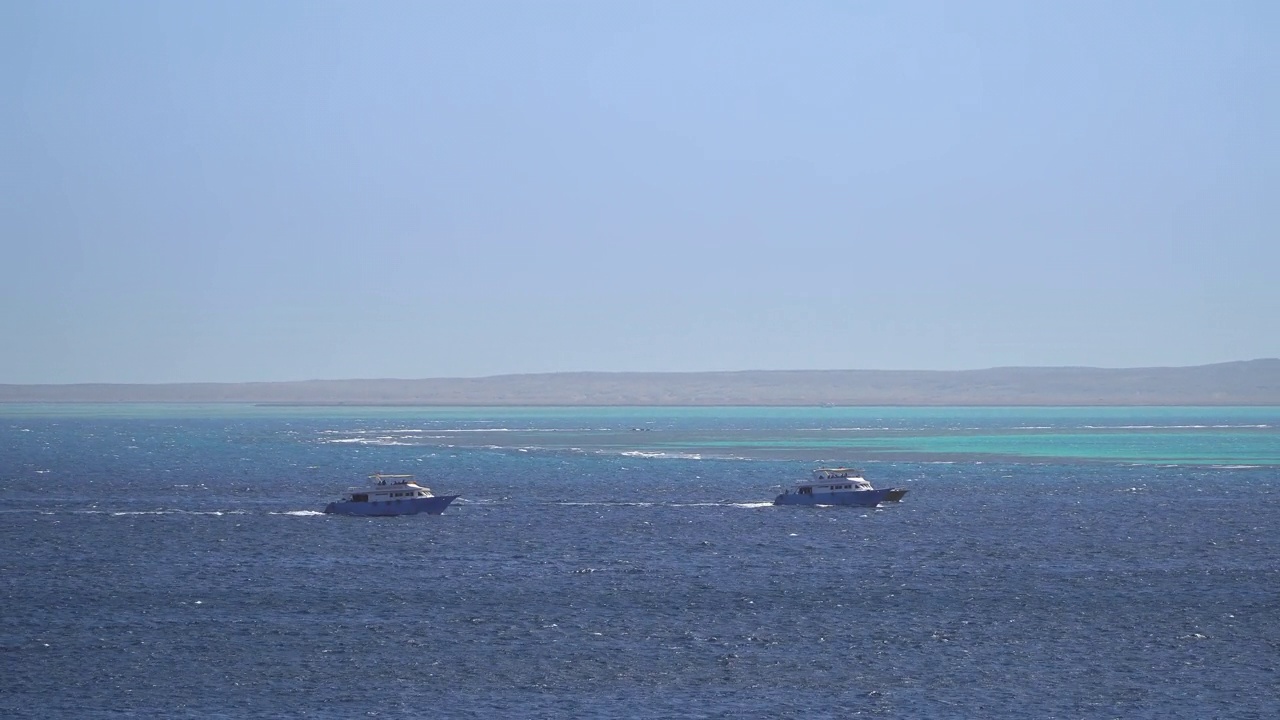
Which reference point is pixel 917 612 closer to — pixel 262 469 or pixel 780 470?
pixel 780 470

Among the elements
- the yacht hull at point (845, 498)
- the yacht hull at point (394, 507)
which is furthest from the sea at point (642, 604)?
the yacht hull at point (845, 498)

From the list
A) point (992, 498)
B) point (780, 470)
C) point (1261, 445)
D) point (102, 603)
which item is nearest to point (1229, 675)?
point (102, 603)

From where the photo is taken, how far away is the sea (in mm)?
41938

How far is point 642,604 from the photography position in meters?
56.7

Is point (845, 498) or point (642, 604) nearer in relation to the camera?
point (642, 604)

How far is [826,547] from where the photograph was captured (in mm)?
75688

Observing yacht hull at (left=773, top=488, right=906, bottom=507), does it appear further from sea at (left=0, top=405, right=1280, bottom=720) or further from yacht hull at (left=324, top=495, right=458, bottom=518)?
yacht hull at (left=324, top=495, right=458, bottom=518)

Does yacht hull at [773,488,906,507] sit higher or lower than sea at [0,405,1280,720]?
higher

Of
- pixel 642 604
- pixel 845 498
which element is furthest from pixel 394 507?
pixel 642 604

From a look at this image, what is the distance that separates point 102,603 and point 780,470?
8388 centimetres

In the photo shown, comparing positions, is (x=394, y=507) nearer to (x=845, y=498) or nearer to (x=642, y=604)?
(x=845, y=498)

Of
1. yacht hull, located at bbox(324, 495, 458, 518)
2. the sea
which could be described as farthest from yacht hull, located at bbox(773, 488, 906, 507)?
yacht hull, located at bbox(324, 495, 458, 518)

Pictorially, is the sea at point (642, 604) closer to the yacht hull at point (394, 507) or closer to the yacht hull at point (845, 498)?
the yacht hull at point (394, 507)

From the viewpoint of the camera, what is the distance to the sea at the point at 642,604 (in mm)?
41938
